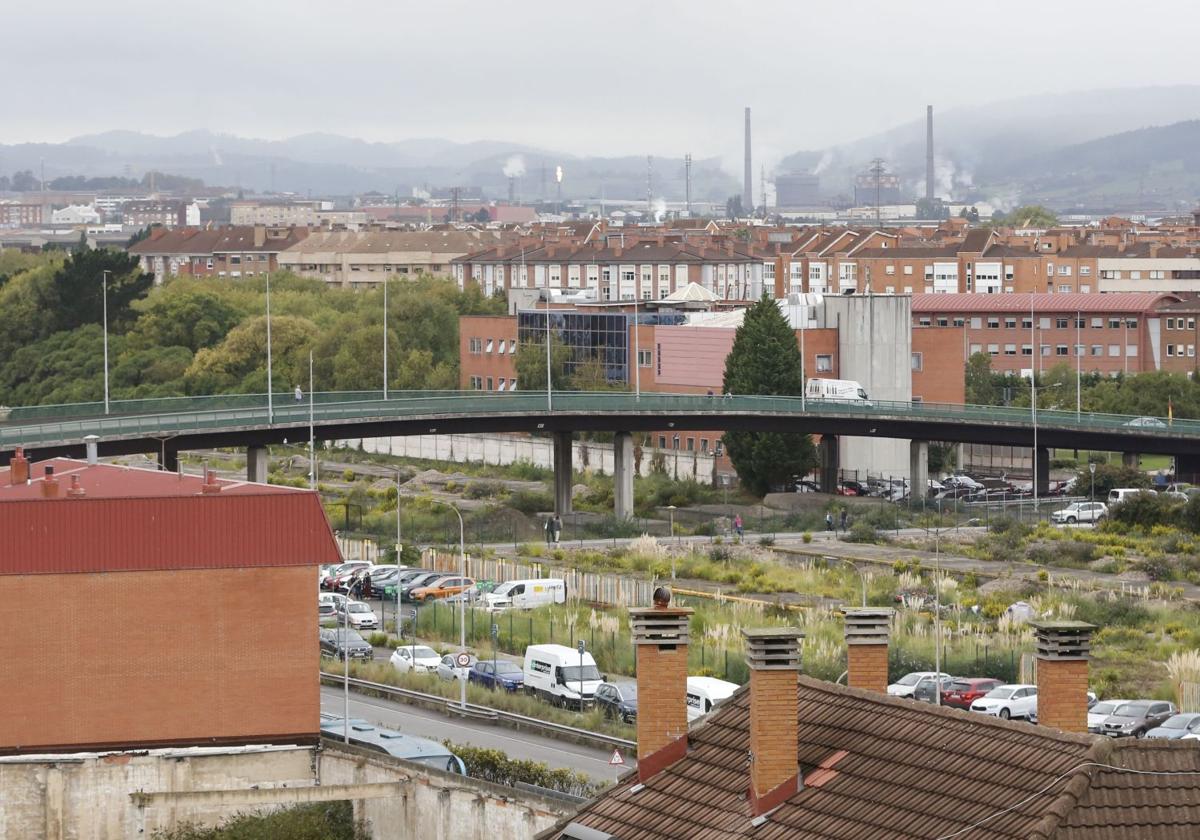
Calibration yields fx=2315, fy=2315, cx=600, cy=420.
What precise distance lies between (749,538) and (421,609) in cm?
1729

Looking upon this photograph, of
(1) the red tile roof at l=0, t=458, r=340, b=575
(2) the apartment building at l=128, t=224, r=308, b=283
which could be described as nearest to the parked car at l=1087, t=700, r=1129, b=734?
(1) the red tile roof at l=0, t=458, r=340, b=575

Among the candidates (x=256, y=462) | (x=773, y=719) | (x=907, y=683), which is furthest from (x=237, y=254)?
(x=773, y=719)

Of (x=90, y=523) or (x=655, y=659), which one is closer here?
(x=655, y=659)

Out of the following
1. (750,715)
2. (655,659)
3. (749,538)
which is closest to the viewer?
(750,715)

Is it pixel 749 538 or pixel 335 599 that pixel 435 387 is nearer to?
pixel 749 538

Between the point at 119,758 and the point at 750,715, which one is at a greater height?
the point at 750,715

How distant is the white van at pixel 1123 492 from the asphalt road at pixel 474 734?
3468 cm

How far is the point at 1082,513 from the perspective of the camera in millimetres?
72312

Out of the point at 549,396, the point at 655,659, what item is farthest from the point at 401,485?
the point at 655,659

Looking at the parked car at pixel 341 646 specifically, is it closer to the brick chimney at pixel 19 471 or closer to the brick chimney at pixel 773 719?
the brick chimney at pixel 19 471

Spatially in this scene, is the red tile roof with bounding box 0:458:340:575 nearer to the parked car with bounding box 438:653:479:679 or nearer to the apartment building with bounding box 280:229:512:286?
the parked car with bounding box 438:653:479:679

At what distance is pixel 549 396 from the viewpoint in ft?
262

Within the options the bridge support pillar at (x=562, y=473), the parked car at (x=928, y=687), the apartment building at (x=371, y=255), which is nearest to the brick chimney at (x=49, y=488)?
the parked car at (x=928, y=687)

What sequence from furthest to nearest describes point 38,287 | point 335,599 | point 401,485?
1. point 38,287
2. point 401,485
3. point 335,599
